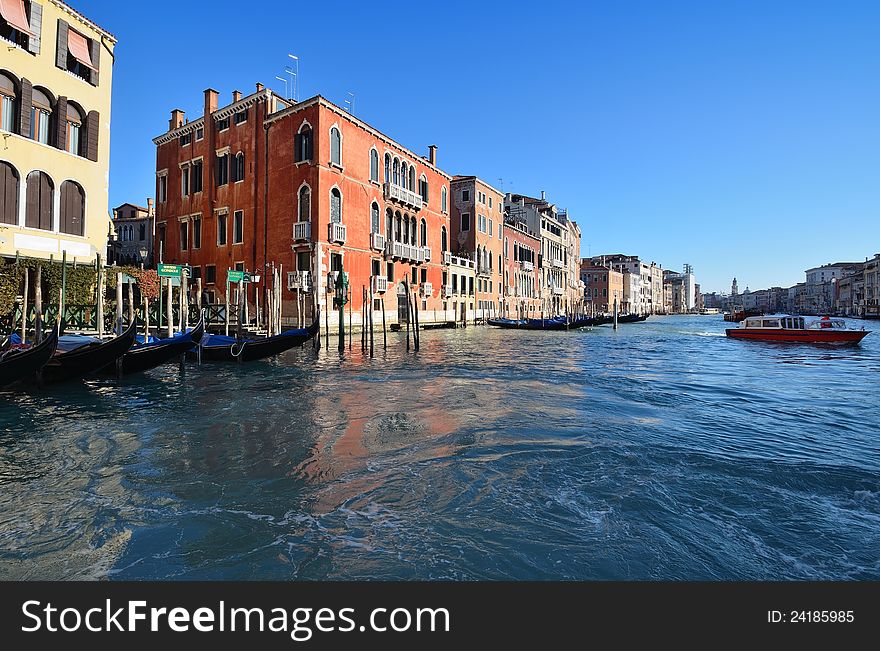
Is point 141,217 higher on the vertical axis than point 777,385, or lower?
higher

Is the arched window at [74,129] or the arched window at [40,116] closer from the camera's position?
the arched window at [40,116]

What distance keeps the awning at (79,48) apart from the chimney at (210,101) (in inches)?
350

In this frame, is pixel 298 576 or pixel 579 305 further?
pixel 579 305

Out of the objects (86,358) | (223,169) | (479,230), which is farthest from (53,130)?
(479,230)

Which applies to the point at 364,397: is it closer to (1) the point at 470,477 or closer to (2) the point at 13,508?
(1) the point at 470,477

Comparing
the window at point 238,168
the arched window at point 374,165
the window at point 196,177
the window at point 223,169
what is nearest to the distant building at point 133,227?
the window at point 196,177

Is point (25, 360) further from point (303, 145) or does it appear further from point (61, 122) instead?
point (303, 145)

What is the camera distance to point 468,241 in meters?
31.9

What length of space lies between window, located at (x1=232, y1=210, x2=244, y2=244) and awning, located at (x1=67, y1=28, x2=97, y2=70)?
26.7 feet

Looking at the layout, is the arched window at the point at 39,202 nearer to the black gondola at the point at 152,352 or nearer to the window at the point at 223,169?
the black gondola at the point at 152,352

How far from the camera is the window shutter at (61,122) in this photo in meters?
12.5

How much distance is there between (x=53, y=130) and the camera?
1252cm
